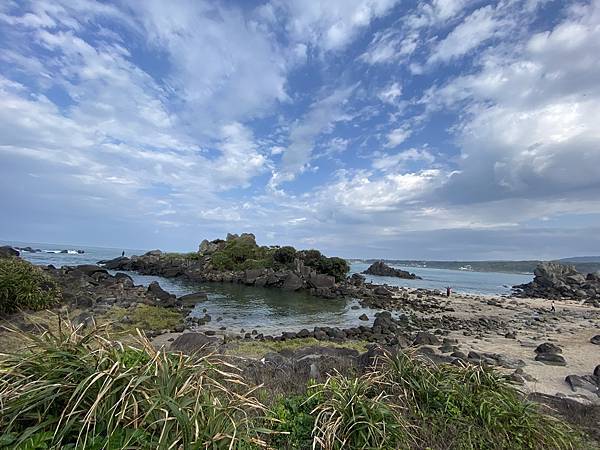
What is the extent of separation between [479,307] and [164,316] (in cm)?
2429

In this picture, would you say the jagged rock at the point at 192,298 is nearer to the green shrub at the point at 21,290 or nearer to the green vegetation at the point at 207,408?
the green shrub at the point at 21,290

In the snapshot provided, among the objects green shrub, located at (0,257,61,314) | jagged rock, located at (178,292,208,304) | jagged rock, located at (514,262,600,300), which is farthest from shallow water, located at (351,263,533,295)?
green shrub, located at (0,257,61,314)

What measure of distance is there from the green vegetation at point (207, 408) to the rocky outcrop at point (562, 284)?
143ft

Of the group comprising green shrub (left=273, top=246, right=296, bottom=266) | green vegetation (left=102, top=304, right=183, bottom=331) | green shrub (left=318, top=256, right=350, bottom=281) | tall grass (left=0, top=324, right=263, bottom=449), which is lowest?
green vegetation (left=102, top=304, right=183, bottom=331)

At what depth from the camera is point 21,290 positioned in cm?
1164

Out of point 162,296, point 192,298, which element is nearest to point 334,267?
point 192,298

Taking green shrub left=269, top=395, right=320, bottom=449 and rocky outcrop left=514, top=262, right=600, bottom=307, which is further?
rocky outcrop left=514, top=262, right=600, bottom=307

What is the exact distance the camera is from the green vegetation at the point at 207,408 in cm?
226

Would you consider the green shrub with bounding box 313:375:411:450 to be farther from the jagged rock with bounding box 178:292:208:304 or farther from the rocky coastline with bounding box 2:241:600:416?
the jagged rock with bounding box 178:292:208:304

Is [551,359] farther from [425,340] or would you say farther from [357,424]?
[357,424]

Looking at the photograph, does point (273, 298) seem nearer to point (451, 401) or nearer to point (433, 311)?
point (433, 311)

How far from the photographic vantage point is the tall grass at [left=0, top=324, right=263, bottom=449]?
220 cm

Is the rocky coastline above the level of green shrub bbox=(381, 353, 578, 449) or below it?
below

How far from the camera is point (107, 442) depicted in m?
2.09
